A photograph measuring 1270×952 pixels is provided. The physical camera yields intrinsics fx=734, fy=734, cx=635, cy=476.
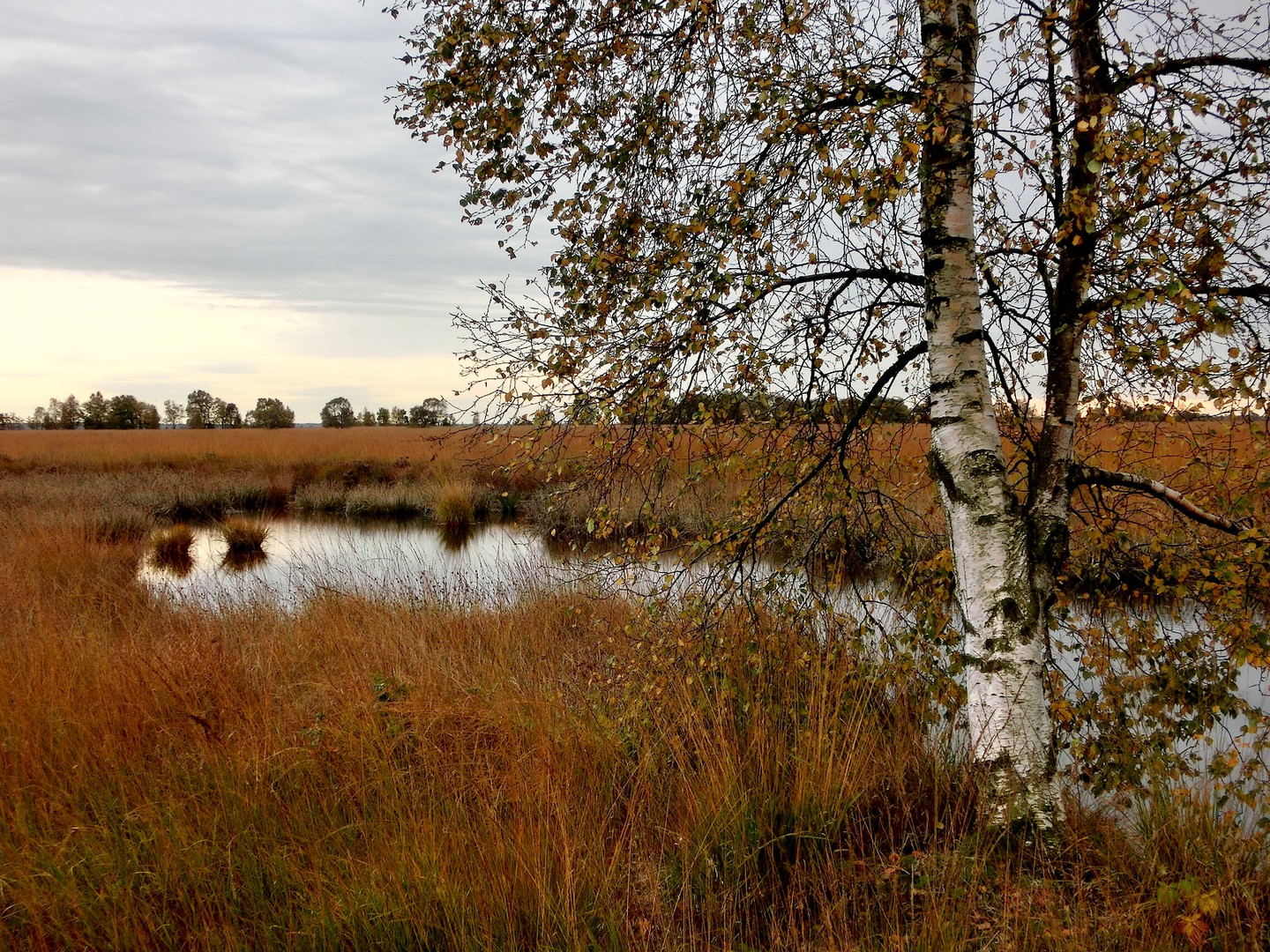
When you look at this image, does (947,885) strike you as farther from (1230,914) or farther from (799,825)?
(1230,914)

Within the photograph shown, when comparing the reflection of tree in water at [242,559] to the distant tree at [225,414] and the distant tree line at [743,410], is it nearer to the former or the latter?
the distant tree line at [743,410]

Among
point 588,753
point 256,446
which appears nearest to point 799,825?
point 588,753

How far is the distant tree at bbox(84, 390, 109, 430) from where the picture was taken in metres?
50.7

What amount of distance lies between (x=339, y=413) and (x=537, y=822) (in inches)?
2467

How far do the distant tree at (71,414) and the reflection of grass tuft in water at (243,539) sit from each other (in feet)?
158

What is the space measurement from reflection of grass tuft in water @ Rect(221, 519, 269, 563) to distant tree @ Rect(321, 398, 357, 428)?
4773cm

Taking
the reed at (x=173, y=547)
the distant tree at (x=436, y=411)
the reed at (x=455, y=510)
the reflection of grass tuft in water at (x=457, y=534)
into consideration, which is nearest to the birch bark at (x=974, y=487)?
the distant tree at (x=436, y=411)

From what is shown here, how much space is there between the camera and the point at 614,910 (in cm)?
249

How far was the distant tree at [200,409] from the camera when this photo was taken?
52.3 m

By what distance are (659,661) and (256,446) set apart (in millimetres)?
25945

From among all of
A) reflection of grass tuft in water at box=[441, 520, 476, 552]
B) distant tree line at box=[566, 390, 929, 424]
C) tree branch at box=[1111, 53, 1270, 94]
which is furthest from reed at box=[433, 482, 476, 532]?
tree branch at box=[1111, 53, 1270, 94]

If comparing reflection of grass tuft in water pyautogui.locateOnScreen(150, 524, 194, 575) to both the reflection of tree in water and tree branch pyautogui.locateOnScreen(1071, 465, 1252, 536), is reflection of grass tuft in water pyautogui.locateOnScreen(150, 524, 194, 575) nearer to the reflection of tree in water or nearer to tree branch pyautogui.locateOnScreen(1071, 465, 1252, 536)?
the reflection of tree in water

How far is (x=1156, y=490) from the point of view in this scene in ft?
9.92

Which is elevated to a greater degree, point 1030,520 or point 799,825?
point 1030,520
